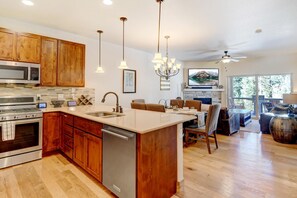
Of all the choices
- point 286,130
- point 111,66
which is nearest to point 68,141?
point 111,66

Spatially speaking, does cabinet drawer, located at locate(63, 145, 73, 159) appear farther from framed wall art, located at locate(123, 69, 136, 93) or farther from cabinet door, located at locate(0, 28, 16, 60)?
framed wall art, located at locate(123, 69, 136, 93)

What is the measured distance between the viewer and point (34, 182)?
2242 mm

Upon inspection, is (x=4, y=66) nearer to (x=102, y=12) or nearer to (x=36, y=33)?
(x=36, y=33)

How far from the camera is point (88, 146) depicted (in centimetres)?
228

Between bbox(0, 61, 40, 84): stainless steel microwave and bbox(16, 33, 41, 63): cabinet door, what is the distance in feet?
0.39

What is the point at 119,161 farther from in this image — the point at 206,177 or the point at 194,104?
the point at 194,104

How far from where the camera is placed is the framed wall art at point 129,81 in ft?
16.4

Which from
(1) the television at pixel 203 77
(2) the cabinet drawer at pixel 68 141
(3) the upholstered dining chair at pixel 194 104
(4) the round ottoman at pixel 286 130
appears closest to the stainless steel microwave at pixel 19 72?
(2) the cabinet drawer at pixel 68 141

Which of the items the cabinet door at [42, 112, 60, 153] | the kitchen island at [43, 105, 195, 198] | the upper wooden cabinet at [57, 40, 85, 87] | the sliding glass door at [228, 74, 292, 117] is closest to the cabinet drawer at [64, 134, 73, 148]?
the cabinet door at [42, 112, 60, 153]

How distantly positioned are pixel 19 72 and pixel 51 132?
1.21 metres

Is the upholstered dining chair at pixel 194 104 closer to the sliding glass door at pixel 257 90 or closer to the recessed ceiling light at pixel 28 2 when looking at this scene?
the sliding glass door at pixel 257 90

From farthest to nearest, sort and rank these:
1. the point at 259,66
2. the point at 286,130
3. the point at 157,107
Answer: the point at 259,66, the point at 286,130, the point at 157,107

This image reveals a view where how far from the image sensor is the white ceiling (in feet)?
8.53

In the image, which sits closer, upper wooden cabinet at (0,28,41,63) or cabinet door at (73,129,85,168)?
cabinet door at (73,129,85,168)
